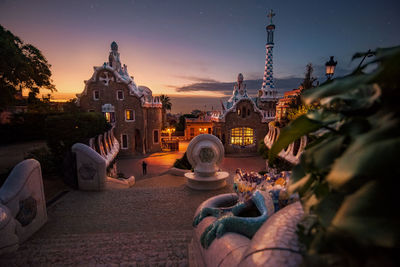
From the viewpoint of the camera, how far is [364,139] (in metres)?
0.46

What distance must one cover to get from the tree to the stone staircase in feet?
29.5

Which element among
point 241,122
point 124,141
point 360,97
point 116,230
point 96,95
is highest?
point 96,95

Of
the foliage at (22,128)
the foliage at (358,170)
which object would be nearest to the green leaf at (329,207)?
the foliage at (358,170)

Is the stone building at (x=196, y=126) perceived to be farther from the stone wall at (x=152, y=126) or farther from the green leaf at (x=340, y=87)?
the green leaf at (x=340, y=87)

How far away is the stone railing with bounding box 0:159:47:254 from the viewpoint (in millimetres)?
3797

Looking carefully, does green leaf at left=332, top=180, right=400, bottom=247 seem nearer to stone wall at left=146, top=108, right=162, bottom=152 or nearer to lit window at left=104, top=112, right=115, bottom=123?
lit window at left=104, top=112, right=115, bottom=123

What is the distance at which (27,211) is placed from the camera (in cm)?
460

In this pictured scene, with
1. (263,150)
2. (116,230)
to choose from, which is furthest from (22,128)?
(263,150)

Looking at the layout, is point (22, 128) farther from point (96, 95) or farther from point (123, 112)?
point (123, 112)

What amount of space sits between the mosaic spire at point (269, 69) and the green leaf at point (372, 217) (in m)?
23.9

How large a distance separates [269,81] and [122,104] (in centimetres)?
1732

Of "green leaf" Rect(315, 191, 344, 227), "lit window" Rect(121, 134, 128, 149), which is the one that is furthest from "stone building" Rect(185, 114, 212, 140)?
"green leaf" Rect(315, 191, 344, 227)

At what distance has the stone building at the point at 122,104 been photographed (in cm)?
1939

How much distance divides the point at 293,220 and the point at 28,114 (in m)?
26.6
